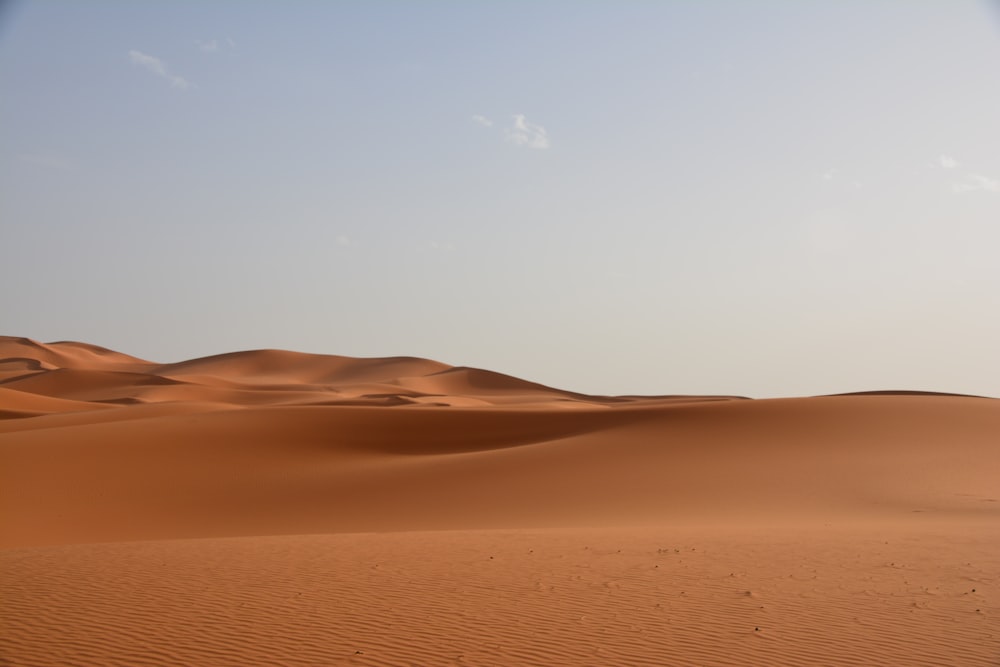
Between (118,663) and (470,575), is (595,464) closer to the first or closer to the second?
(470,575)

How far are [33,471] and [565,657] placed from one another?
19193 mm

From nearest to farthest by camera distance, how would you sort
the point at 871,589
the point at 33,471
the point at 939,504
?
the point at 871,589, the point at 939,504, the point at 33,471

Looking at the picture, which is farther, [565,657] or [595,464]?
[595,464]

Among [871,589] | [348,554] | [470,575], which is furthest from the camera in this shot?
[348,554]

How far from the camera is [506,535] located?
1395 cm

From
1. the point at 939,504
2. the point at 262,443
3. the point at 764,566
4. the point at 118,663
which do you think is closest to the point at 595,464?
the point at 939,504

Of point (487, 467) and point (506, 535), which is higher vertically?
point (487, 467)

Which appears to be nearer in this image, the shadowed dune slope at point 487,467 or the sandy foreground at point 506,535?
the sandy foreground at point 506,535

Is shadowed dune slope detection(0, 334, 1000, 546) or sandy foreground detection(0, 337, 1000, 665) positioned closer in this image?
sandy foreground detection(0, 337, 1000, 665)

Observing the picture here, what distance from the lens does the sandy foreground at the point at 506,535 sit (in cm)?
766

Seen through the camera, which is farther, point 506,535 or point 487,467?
point 487,467

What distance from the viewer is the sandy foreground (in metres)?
7.66

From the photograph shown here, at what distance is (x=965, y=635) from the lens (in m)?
7.62

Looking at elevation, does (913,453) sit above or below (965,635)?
above
